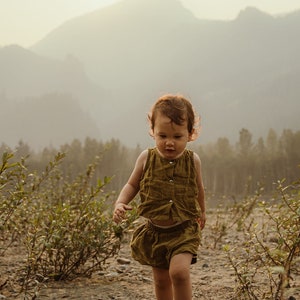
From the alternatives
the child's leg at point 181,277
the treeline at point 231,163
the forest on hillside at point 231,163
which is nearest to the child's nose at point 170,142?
the child's leg at point 181,277

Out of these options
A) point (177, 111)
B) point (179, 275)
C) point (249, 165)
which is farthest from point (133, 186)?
point (249, 165)

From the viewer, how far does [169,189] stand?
2.84 metres

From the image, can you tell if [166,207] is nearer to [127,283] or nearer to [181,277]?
[181,277]

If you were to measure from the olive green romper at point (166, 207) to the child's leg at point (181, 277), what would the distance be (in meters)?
0.13

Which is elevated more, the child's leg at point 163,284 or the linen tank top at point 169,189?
the linen tank top at point 169,189

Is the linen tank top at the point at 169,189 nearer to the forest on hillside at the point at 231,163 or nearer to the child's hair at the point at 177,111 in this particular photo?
the child's hair at the point at 177,111

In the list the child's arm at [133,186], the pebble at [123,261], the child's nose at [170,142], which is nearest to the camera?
the child's nose at [170,142]

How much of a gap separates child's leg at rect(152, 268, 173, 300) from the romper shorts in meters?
0.08

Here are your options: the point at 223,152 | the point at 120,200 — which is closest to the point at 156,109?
the point at 120,200

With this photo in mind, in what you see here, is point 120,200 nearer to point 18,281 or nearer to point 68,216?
point 68,216

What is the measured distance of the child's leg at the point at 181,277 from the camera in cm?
250

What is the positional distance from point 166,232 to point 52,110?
587 feet

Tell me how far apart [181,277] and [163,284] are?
17.3 inches

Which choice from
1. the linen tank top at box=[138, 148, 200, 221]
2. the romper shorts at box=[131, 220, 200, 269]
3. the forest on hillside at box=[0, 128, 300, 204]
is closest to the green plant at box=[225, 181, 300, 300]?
the romper shorts at box=[131, 220, 200, 269]
